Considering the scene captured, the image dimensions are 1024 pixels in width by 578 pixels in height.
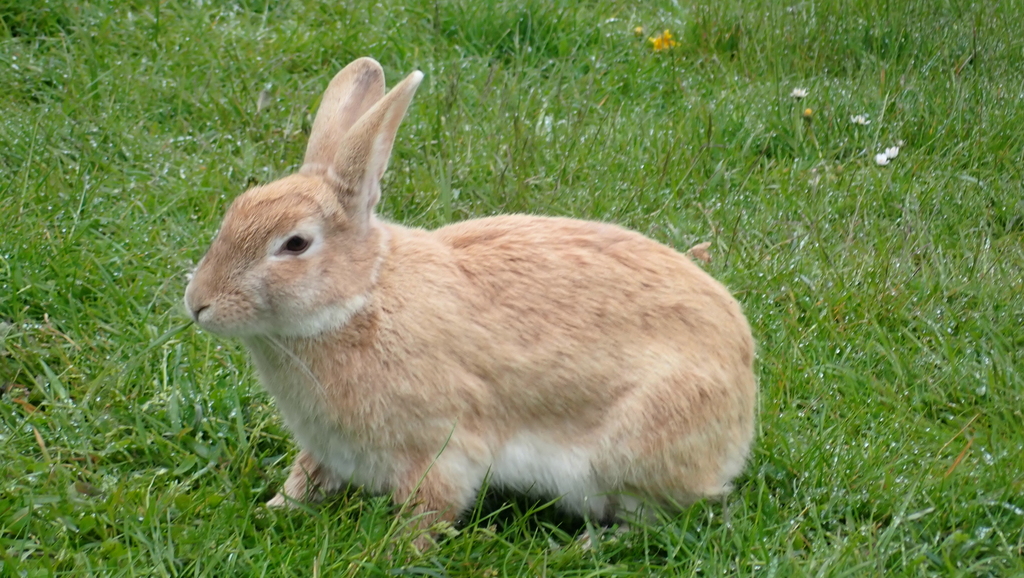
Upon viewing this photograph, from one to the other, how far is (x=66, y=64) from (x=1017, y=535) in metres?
4.30

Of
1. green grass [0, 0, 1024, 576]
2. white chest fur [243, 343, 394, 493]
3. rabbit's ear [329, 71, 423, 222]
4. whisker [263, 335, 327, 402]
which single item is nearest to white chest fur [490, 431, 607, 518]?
green grass [0, 0, 1024, 576]

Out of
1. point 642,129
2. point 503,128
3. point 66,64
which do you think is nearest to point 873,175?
point 642,129

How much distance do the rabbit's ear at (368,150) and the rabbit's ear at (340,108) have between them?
0.13 m

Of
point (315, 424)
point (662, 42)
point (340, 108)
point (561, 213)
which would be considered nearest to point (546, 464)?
point (315, 424)

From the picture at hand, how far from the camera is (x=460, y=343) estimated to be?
10.7 feet

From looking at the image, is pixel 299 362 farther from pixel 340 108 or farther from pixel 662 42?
pixel 662 42

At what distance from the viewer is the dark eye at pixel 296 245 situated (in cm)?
312

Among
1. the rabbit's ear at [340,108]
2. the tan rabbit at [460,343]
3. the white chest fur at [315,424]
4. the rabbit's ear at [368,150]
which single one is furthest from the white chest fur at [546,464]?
the rabbit's ear at [340,108]

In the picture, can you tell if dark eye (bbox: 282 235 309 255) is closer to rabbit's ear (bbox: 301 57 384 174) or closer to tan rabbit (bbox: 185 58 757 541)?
tan rabbit (bbox: 185 58 757 541)

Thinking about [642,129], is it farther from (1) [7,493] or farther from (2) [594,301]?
(1) [7,493]

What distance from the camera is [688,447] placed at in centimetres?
337

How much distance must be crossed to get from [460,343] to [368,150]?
586mm

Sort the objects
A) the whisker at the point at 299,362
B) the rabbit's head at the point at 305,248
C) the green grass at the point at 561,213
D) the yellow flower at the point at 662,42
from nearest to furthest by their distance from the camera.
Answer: the rabbit's head at the point at 305,248 < the whisker at the point at 299,362 < the green grass at the point at 561,213 < the yellow flower at the point at 662,42

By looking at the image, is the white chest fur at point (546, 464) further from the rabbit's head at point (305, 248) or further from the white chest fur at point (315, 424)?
the rabbit's head at point (305, 248)
